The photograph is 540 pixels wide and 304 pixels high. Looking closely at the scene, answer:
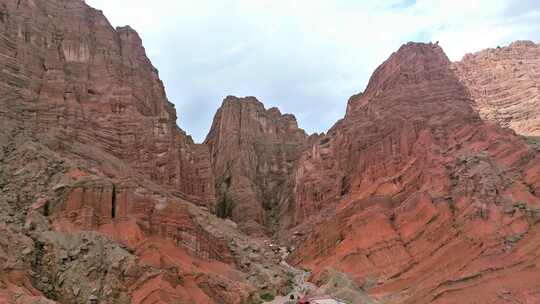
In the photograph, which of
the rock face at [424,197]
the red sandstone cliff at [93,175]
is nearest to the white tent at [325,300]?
the red sandstone cliff at [93,175]

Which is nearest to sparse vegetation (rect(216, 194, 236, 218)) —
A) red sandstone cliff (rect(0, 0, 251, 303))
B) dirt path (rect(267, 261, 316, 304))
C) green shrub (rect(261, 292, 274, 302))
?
red sandstone cliff (rect(0, 0, 251, 303))

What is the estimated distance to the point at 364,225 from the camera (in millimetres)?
94438

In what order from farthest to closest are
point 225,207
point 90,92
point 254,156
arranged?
1. point 254,156
2. point 225,207
3. point 90,92

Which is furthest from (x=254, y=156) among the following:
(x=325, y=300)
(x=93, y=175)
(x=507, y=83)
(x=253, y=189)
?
(x=325, y=300)

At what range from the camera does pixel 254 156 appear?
154m

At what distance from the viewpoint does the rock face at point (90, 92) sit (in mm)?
93000

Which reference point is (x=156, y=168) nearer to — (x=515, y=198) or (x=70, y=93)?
(x=70, y=93)

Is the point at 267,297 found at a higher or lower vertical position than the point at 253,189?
lower

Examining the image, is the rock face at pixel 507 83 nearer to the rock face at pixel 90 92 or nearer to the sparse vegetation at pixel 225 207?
the rock face at pixel 90 92

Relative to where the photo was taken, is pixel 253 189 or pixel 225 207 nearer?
pixel 225 207

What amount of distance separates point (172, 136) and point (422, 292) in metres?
47.2

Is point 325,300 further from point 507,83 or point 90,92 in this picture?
point 507,83

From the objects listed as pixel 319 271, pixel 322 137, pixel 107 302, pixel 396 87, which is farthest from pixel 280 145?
pixel 107 302

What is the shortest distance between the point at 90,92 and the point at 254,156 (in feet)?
184
